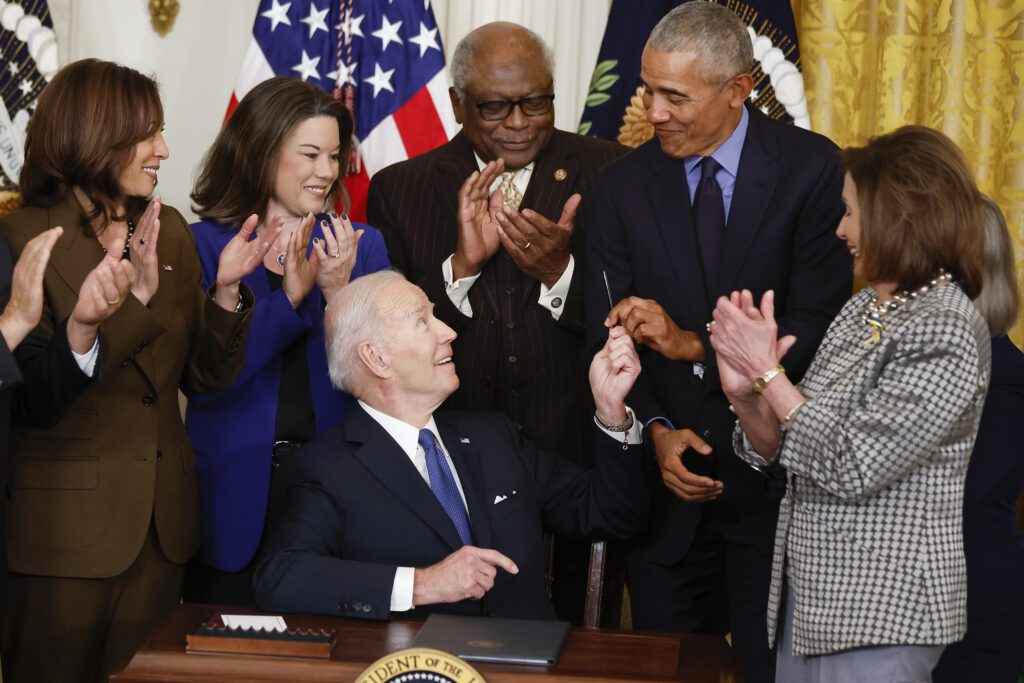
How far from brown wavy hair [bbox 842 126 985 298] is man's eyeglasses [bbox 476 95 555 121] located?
145 cm

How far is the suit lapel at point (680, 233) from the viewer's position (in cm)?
325

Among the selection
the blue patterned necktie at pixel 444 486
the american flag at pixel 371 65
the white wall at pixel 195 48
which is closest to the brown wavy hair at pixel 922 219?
the blue patterned necktie at pixel 444 486

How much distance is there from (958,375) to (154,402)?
1.81m

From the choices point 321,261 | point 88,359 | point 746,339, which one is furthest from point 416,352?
point 746,339

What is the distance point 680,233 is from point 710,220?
9 centimetres

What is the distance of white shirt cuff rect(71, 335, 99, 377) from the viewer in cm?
279

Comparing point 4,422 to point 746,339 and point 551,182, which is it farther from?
point 551,182

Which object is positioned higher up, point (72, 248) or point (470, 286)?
point (72, 248)

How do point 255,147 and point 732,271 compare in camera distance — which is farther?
point 255,147

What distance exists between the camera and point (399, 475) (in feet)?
9.56

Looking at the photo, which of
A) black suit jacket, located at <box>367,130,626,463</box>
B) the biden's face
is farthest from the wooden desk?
black suit jacket, located at <box>367,130,626,463</box>

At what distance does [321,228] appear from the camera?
11.9 feet

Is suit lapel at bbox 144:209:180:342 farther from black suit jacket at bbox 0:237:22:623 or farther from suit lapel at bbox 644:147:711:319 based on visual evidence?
suit lapel at bbox 644:147:711:319

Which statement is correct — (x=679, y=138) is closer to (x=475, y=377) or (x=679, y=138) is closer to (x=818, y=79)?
(x=475, y=377)
